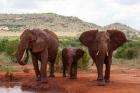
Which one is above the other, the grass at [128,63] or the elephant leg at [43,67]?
the elephant leg at [43,67]

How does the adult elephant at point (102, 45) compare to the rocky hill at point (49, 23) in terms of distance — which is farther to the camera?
the rocky hill at point (49, 23)

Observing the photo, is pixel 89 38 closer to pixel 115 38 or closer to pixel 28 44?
pixel 115 38

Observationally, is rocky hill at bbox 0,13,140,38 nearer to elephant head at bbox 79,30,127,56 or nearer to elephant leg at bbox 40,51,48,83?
elephant head at bbox 79,30,127,56

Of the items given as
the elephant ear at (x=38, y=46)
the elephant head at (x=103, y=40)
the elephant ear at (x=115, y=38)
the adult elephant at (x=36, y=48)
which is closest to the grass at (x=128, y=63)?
the elephant ear at (x=115, y=38)

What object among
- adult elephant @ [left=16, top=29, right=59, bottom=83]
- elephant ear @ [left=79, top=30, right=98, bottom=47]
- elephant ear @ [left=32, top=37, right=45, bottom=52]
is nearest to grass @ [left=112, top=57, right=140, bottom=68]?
elephant ear @ [left=79, top=30, right=98, bottom=47]

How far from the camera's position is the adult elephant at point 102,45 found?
749 inches

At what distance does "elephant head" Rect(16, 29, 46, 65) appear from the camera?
19.3 meters

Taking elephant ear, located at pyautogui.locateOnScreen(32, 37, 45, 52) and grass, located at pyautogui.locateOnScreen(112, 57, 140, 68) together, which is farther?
grass, located at pyautogui.locateOnScreen(112, 57, 140, 68)

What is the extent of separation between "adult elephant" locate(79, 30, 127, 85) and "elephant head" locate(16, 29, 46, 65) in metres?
2.17

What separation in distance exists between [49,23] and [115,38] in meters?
89.8

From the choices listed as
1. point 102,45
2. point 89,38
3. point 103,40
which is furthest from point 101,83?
point 89,38

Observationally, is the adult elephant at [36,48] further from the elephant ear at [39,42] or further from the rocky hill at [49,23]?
the rocky hill at [49,23]

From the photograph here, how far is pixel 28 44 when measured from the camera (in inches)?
774

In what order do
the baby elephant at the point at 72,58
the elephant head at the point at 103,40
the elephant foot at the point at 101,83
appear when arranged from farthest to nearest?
the baby elephant at the point at 72,58
the elephant head at the point at 103,40
the elephant foot at the point at 101,83
